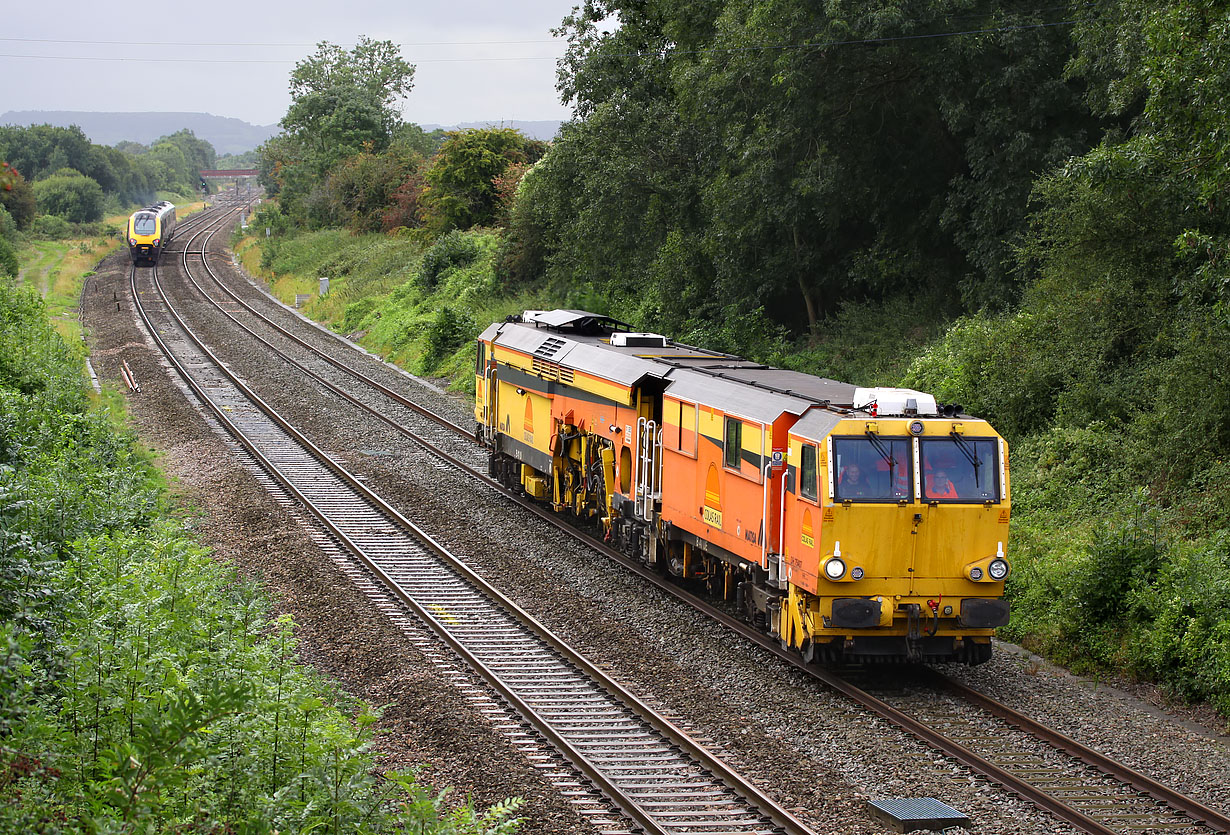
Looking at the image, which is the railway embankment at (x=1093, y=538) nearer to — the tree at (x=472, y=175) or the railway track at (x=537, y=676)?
the railway track at (x=537, y=676)

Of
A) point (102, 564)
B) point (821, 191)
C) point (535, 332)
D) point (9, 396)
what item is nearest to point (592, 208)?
point (821, 191)

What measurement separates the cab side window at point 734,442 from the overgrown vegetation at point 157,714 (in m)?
5.39

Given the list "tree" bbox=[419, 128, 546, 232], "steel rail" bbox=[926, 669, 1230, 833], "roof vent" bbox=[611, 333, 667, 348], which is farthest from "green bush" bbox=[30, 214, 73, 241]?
"steel rail" bbox=[926, 669, 1230, 833]

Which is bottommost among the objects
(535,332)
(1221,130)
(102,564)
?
(102,564)

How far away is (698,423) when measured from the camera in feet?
48.2

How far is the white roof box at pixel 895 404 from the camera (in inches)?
489

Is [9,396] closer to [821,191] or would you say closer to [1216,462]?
[821,191]

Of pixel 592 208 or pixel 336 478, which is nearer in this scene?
pixel 336 478

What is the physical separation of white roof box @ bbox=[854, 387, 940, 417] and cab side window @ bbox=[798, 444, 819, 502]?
2.93 ft

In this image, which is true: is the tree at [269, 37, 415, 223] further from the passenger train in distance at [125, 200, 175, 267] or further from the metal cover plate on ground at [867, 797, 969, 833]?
the metal cover plate on ground at [867, 797, 969, 833]

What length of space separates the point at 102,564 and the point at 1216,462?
13770mm

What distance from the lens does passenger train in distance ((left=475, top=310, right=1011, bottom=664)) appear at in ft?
39.1

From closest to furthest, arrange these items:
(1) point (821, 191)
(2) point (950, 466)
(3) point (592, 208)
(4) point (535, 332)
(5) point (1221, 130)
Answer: (2) point (950, 466), (5) point (1221, 130), (4) point (535, 332), (1) point (821, 191), (3) point (592, 208)

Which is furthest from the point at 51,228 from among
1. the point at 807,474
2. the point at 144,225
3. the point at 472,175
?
the point at 807,474
